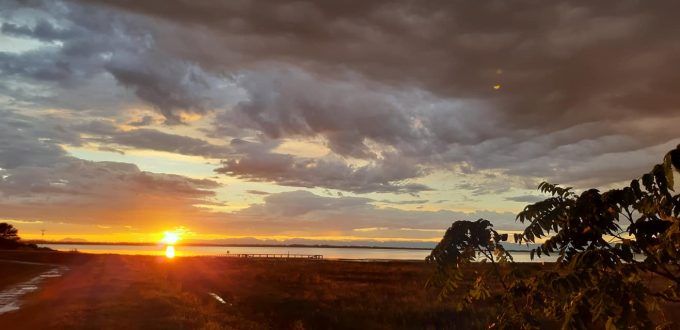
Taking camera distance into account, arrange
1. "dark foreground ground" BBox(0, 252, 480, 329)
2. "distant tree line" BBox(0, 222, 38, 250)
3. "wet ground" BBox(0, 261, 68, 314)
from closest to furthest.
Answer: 1. "dark foreground ground" BBox(0, 252, 480, 329)
2. "wet ground" BBox(0, 261, 68, 314)
3. "distant tree line" BBox(0, 222, 38, 250)

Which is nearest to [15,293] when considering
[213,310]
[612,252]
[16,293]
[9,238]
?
[16,293]

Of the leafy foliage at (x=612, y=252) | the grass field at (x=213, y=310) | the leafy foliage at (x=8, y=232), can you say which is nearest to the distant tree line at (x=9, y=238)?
the leafy foliage at (x=8, y=232)

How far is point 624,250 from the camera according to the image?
406 cm

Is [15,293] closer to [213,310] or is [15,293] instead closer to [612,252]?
[213,310]

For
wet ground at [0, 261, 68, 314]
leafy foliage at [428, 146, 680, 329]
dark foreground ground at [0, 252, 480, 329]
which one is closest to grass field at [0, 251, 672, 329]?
dark foreground ground at [0, 252, 480, 329]

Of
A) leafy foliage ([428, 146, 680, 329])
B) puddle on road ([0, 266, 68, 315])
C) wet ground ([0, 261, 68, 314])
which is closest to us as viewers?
leafy foliage ([428, 146, 680, 329])

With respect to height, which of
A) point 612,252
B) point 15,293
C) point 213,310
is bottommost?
point 213,310

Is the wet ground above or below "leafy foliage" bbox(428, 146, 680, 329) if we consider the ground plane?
below


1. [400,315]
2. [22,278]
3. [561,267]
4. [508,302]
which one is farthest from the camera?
[22,278]

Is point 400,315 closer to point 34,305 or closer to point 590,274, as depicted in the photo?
point 34,305

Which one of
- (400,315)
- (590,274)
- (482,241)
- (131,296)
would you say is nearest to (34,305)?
(131,296)

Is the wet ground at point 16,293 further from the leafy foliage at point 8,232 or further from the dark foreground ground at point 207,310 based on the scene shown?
the leafy foliage at point 8,232

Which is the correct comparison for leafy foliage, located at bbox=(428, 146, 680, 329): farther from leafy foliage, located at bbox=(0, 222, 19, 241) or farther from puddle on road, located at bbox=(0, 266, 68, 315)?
leafy foliage, located at bbox=(0, 222, 19, 241)

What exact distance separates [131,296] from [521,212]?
25.1m
